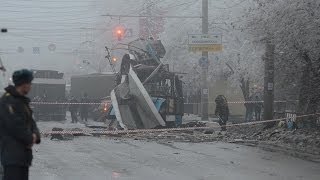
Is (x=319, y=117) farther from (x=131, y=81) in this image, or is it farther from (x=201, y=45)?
(x=201, y=45)

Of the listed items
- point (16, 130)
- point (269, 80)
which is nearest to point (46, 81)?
point (269, 80)

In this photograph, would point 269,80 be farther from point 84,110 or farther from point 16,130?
point 84,110

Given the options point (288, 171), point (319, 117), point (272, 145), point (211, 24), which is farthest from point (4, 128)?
point (211, 24)

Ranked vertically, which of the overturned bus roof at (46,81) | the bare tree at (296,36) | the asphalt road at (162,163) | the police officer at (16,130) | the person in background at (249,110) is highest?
the bare tree at (296,36)

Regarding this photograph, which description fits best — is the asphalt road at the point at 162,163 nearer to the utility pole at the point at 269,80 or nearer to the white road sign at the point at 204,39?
the utility pole at the point at 269,80

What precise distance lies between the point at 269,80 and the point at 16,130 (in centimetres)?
1569

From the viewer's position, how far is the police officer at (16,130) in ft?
19.2

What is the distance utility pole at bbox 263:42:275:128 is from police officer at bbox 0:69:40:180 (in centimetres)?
1405

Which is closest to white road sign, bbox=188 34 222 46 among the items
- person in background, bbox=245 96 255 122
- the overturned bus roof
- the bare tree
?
person in background, bbox=245 96 255 122

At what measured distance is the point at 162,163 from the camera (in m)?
13.0

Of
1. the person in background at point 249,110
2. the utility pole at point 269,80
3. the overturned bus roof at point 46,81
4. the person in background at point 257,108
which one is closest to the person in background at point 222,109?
the utility pole at point 269,80

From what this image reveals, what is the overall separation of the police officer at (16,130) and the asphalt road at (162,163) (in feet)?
15.1

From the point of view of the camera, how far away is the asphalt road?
11.1 metres

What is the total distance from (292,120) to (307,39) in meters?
3.51
